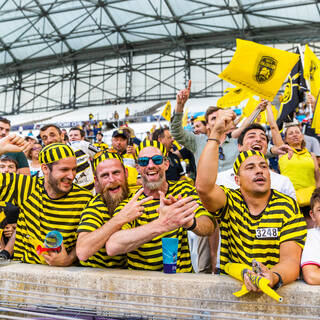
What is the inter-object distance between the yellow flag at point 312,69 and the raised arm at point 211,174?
8.84 feet

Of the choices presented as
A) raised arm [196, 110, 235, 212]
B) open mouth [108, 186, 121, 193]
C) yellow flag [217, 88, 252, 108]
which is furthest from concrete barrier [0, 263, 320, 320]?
yellow flag [217, 88, 252, 108]

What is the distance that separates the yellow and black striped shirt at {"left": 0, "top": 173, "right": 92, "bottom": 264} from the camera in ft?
8.25

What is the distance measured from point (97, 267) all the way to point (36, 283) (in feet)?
1.44

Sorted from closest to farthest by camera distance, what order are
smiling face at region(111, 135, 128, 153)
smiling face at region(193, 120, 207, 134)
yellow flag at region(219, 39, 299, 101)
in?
1. yellow flag at region(219, 39, 299, 101)
2. smiling face at region(193, 120, 207, 134)
3. smiling face at region(111, 135, 128, 153)

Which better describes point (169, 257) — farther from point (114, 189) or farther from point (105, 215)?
point (114, 189)

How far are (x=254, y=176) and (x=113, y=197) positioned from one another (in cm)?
97

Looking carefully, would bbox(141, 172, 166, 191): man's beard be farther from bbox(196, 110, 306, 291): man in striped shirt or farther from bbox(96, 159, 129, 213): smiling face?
bbox(196, 110, 306, 291): man in striped shirt

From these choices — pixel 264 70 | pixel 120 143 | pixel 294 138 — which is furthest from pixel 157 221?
pixel 120 143

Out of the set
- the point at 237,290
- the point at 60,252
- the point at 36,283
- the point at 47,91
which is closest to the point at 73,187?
the point at 60,252

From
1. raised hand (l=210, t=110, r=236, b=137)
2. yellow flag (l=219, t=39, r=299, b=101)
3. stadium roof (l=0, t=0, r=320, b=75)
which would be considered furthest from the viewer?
stadium roof (l=0, t=0, r=320, b=75)

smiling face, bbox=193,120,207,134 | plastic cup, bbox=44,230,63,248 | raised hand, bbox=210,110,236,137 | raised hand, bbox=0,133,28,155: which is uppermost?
smiling face, bbox=193,120,207,134

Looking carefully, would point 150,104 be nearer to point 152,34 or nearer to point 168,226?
point 152,34

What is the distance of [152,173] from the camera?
2516mm

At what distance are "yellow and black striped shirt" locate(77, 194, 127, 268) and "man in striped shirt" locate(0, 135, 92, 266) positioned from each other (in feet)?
0.60
